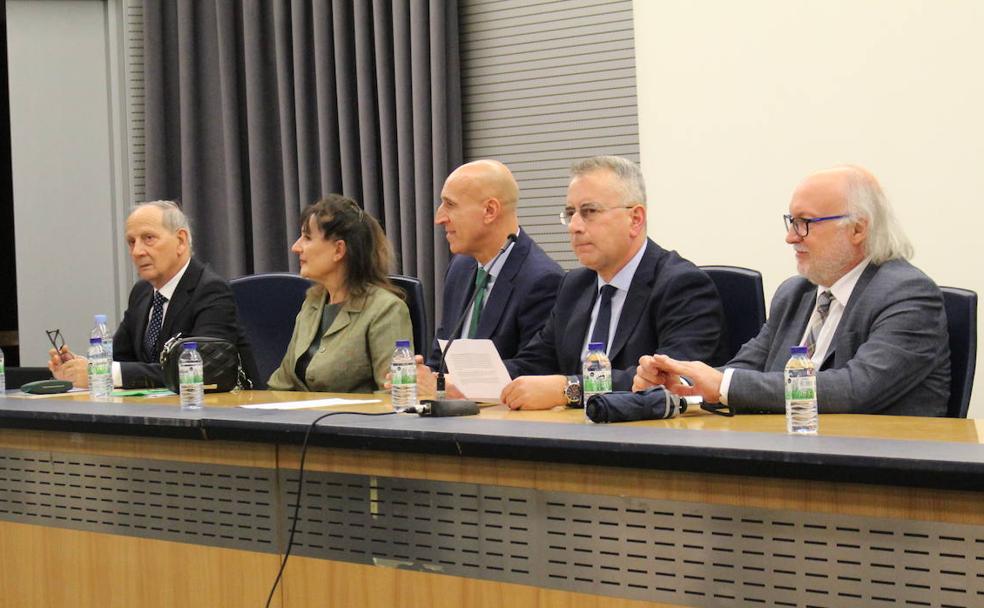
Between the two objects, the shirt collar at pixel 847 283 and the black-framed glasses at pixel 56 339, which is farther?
the black-framed glasses at pixel 56 339

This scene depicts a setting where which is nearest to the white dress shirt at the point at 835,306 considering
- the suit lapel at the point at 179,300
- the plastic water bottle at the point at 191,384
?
the plastic water bottle at the point at 191,384

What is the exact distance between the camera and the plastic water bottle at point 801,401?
2.16 meters

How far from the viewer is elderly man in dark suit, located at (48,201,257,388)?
3879 millimetres

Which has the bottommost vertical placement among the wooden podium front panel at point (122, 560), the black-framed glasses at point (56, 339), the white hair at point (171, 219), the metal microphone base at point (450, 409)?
the wooden podium front panel at point (122, 560)

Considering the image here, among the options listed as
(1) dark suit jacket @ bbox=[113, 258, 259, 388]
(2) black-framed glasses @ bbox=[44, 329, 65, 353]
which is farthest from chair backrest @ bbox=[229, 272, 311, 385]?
(2) black-framed glasses @ bbox=[44, 329, 65, 353]

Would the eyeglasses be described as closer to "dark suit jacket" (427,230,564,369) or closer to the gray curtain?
"dark suit jacket" (427,230,564,369)

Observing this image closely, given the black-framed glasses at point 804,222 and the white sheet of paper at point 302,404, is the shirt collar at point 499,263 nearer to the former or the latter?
the white sheet of paper at point 302,404

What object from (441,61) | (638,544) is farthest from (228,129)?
(638,544)

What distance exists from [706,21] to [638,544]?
2762 mm

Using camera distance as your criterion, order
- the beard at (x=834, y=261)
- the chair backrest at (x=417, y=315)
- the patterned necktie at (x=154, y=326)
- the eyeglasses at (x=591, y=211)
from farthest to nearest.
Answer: the patterned necktie at (x=154, y=326) < the chair backrest at (x=417, y=315) < the eyeglasses at (x=591, y=211) < the beard at (x=834, y=261)

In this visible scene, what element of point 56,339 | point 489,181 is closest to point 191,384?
point 489,181

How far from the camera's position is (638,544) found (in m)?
2.06

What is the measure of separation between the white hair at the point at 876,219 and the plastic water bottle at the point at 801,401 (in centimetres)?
55

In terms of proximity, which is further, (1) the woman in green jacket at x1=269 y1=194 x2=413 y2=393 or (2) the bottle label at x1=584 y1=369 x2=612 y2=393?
(1) the woman in green jacket at x1=269 y1=194 x2=413 y2=393
